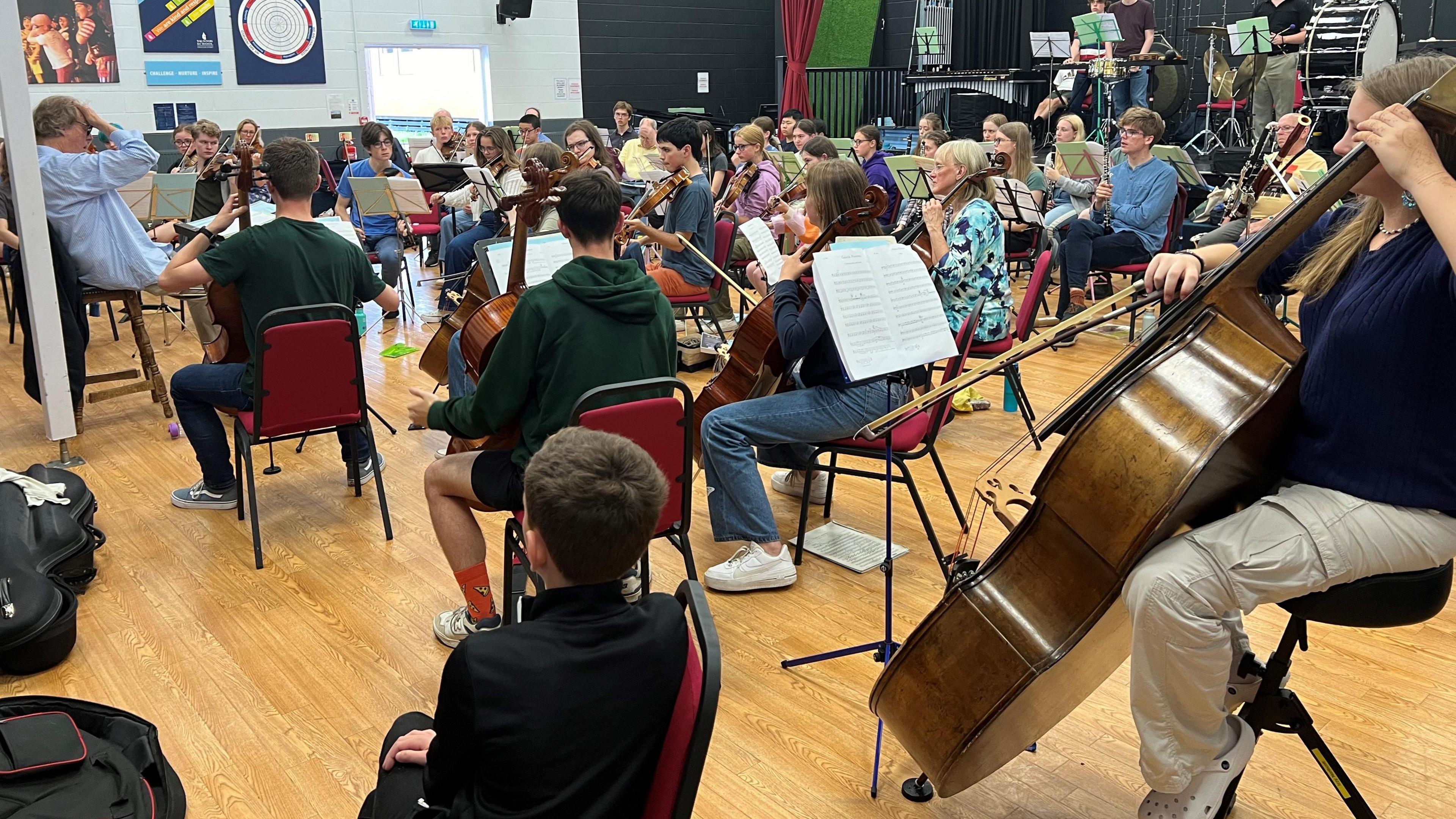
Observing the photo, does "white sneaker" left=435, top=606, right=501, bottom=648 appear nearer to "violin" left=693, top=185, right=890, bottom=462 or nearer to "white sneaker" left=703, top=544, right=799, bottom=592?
"white sneaker" left=703, top=544, right=799, bottom=592

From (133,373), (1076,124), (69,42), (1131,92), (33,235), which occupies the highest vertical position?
(69,42)

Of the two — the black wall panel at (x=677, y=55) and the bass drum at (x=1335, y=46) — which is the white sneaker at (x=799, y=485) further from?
the black wall panel at (x=677, y=55)

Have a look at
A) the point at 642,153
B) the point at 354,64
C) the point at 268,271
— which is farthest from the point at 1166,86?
the point at 268,271

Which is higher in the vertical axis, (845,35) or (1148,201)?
(845,35)

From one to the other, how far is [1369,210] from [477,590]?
208 cm

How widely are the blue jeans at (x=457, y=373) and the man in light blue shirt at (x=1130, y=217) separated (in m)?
3.44

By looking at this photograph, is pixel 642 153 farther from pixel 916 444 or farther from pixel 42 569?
pixel 42 569

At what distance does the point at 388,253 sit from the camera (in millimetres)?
6562

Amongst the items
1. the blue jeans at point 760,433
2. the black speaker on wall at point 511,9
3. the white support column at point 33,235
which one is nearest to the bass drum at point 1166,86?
the black speaker on wall at point 511,9

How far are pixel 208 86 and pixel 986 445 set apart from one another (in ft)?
28.6

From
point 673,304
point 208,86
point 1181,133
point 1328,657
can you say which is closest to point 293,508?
point 673,304

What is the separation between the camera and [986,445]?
14.1 ft

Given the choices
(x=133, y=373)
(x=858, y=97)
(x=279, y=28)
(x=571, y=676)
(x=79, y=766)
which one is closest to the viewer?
(x=571, y=676)

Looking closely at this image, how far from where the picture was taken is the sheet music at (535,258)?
3.46 metres
